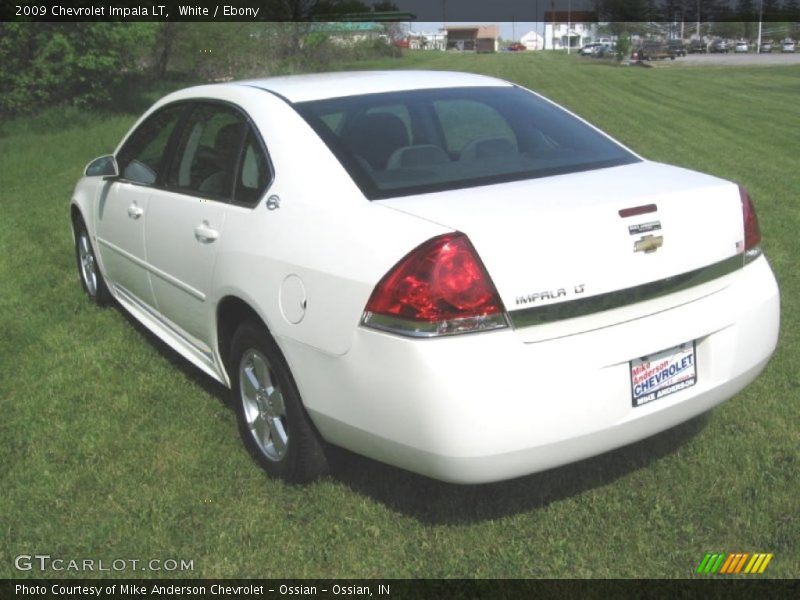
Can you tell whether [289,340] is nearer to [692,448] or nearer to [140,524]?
[140,524]

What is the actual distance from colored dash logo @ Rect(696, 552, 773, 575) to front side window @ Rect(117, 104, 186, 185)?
3.34 meters

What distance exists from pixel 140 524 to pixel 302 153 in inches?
64.3

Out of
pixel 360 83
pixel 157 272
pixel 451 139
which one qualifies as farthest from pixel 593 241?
pixel 157 272

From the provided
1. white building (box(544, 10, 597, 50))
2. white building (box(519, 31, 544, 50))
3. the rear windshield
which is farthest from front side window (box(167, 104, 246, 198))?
white building (box(519, 31, 544, 50))

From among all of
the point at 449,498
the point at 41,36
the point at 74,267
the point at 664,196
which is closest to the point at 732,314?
the point at 664,196

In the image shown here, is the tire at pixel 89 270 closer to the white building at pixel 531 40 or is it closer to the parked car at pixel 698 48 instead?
the parked car at pixel 698 48

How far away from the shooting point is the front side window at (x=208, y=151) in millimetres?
4277

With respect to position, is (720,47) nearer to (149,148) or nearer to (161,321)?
(149,148)

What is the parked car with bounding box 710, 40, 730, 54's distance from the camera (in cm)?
7481

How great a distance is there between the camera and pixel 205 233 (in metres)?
4.21

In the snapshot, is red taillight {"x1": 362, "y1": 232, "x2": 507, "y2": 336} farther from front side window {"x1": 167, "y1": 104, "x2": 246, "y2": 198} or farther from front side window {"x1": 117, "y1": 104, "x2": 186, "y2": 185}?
front side window {"x1": 117, "y1": 104, "x2": 186, "y2": 185}

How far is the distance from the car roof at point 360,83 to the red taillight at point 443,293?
140cm

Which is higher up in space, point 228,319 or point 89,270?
point 228,319

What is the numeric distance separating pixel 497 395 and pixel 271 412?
130 cm
